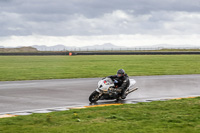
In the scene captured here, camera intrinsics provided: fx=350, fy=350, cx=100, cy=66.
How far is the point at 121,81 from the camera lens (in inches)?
579

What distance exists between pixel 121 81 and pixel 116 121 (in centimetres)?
551

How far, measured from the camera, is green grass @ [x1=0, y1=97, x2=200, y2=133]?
26.9 feet

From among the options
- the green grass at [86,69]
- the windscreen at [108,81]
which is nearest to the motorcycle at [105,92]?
the windscreen at [108,81]

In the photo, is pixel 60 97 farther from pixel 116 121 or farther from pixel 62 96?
pixel 116 121

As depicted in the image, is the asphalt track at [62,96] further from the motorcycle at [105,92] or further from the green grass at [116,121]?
the green grass at [116,121]

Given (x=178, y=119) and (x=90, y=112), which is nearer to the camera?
(x=178, y=119)

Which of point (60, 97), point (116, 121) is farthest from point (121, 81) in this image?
point (116, 121)

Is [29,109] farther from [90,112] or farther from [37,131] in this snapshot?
[37,131]

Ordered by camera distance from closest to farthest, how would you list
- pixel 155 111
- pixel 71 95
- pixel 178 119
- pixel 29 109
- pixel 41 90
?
pixel 178 119
pixel 155 111
pixel 29 109
pixel 71 95
pixel 41 90

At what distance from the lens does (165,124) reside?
28.9 feet

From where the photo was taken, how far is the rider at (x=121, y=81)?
14459 mm

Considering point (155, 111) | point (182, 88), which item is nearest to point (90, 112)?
point (155, 111)

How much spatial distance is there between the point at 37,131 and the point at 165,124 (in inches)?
125

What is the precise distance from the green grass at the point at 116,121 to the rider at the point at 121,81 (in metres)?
2.32
